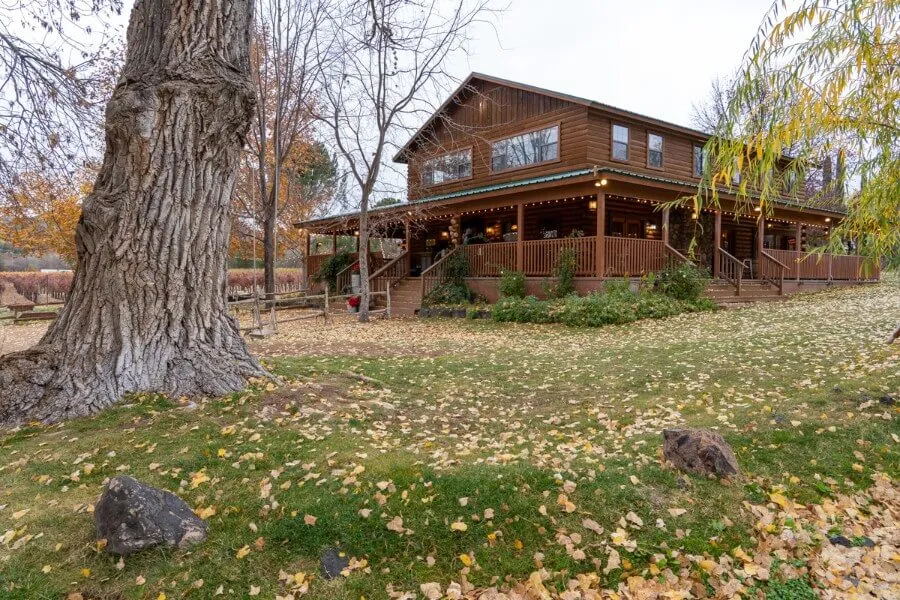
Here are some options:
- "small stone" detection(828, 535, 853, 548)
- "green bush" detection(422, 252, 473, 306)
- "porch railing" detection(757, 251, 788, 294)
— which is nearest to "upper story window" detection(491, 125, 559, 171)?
"green bush" detection(422, 252, 473, 306)

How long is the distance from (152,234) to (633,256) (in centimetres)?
1296

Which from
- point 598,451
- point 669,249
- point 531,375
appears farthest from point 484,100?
point 598,451

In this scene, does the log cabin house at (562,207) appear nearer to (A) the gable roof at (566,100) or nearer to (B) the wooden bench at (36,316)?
(A) the gable roof at (566,100)

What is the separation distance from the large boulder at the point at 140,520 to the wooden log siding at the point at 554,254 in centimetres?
1286

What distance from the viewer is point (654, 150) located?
18.4 metres

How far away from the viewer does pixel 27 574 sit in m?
2.70

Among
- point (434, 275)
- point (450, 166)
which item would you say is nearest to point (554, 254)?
point (434, 275)

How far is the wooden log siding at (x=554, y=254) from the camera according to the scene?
14.4 meters

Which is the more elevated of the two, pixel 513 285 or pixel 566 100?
pixel 566 100

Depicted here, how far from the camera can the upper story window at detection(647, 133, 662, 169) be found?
18188mm

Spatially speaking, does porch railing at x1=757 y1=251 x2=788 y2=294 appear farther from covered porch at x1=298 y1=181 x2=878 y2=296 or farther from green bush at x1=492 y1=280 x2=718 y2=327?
green bush at x1=492 y1=280 x2=718 y2=327

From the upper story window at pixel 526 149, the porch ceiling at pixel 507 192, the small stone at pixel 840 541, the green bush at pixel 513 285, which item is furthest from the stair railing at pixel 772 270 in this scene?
the small stone at pixel 840 541

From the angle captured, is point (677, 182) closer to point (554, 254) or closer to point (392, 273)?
point (554, 254)

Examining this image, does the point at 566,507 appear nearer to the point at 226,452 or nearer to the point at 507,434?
the point at 507,434
